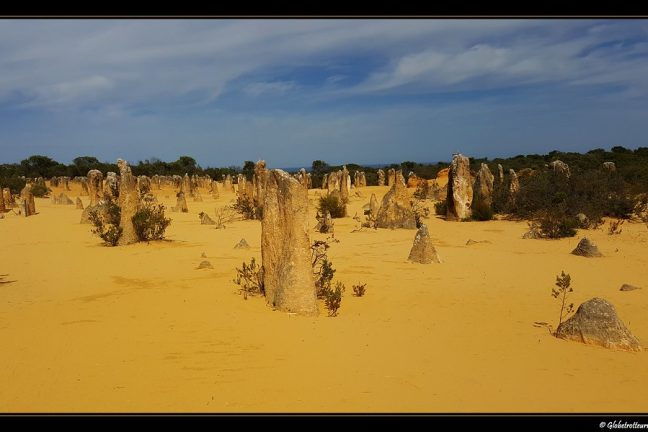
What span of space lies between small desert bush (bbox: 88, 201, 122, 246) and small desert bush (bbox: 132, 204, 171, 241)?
Answer: 0.54m

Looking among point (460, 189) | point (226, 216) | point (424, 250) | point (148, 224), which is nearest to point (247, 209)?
point (226, 216)

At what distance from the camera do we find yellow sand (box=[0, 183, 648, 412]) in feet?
13.9

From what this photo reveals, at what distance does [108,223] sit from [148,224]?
3075 mm

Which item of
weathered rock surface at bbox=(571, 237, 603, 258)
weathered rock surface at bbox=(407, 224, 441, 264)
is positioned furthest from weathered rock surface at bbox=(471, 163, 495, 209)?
weathered rock surface at bbox=(407, 224, 441, 264)

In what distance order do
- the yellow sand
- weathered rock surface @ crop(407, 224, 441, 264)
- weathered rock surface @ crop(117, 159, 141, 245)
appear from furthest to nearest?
1. weathered rock surface @ crop(117, 159, 141, 245)
2. weathered rock surface @ crop(407, 224, 441, 264)
3. the yellow sand

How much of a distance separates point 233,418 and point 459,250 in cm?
1031

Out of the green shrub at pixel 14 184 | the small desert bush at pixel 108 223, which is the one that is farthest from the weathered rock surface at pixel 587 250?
the green shrub at pixel 14 184

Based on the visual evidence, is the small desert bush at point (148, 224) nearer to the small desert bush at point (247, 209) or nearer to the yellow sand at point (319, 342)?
the yellow sand at point (319, 342)

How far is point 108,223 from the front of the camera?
16.3 meters

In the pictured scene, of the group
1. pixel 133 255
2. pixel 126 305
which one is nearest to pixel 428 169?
pixel 133 255

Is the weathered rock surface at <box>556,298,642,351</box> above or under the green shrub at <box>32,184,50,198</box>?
under

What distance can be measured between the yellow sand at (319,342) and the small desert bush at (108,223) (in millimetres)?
2440

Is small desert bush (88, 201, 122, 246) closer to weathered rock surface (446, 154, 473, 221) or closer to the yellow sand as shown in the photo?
the yellow sand

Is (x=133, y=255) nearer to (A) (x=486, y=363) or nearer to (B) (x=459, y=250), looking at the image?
(B) (x=459, y=250)
